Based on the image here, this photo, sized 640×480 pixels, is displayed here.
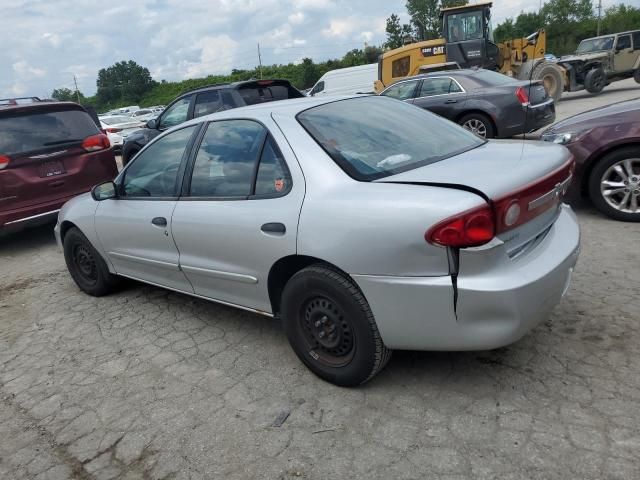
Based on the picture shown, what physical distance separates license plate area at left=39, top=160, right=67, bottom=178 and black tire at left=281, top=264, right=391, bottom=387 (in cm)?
470

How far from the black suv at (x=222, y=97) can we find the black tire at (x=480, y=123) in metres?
3.13

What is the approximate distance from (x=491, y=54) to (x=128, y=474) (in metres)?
15.6

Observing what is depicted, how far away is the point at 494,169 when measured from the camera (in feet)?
8.33

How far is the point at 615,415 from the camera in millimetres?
2369

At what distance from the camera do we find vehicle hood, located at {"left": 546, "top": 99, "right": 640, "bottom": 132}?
480 cm

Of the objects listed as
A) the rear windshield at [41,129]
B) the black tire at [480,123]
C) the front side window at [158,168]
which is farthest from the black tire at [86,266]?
the black tire at [480,123]

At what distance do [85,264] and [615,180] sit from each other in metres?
4.95

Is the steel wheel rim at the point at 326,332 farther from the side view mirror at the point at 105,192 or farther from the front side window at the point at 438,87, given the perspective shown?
the front side window at the point at 438,87

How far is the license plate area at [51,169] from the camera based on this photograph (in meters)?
6.21

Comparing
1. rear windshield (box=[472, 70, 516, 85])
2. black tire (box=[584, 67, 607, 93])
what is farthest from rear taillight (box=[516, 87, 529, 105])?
black tire (box=[584, 67, 607, 93])

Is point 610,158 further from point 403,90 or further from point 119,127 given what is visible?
point 119,127

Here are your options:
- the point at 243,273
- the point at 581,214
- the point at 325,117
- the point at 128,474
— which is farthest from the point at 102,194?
the point at 581,214

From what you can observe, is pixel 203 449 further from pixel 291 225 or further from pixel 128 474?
pixel 291 225

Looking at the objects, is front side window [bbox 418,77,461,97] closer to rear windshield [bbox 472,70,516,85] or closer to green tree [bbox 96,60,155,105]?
rear windshield [bbox 472,70,516,85]
